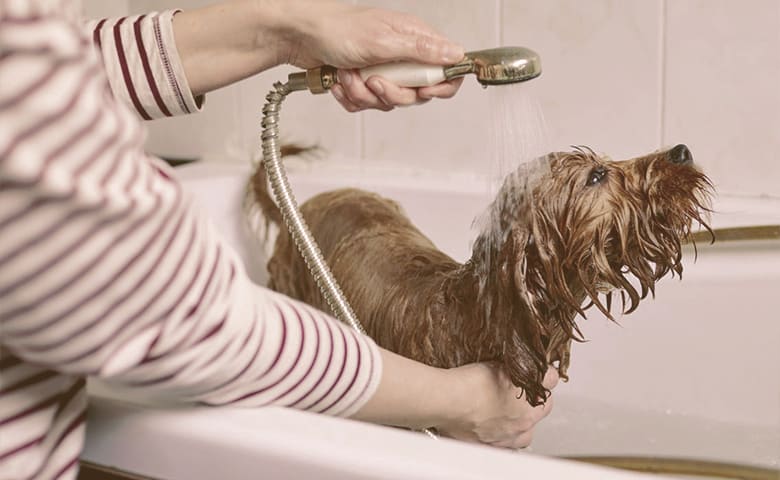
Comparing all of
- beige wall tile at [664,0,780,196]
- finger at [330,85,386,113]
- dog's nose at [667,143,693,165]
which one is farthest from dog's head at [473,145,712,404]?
beige wall tile at [664,0,780,196]

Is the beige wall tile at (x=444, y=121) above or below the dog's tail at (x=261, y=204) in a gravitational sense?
above

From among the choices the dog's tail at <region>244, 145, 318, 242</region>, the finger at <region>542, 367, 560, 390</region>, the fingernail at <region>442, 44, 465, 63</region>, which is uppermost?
the fingernail at <region>442, 44, 465, 63</region>

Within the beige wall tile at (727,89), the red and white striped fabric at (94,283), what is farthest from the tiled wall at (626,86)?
the red and white striped fabric at (94,283)

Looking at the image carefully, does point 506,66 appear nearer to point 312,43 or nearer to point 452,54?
point 452,54

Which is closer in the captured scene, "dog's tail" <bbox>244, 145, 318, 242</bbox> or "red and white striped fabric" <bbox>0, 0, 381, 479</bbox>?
"red and white striped fabric" <bbox>0, 0, 381, 479</bbox>

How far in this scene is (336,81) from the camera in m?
1.27

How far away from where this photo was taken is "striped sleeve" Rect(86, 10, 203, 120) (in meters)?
1.28

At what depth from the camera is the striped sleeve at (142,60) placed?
4.20 ft

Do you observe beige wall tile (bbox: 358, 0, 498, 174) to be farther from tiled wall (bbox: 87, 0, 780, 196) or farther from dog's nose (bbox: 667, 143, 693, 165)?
dog's nose (bbox: 667, 143, 693, 165)

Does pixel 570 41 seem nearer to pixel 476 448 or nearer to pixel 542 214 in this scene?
pixel 542 214

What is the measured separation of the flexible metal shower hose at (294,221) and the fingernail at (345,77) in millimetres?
98

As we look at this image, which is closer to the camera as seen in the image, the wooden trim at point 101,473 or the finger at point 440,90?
the wooden trim at point 101,473

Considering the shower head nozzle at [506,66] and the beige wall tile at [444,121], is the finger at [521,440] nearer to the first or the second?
the shower head nozzle at [506,66]

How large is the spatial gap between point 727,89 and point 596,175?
656 mm
